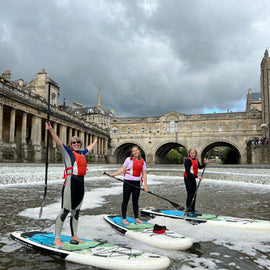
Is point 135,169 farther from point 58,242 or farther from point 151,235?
point 58,242

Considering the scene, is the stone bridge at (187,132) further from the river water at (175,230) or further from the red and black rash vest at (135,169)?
the red and black rash vest at (135,169)

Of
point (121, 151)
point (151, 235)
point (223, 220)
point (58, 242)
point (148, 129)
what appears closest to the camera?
point (58, 242)

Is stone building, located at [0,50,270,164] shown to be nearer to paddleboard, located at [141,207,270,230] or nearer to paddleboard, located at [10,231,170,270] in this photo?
paddleboard, located at [141,207,270,230]

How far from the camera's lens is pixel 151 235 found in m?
3.89

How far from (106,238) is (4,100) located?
22.0m

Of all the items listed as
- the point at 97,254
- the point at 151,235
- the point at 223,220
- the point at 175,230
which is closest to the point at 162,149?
the point at 223,220

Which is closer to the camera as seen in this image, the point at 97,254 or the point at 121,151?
the point at 97,254

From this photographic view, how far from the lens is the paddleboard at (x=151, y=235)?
11.6ft

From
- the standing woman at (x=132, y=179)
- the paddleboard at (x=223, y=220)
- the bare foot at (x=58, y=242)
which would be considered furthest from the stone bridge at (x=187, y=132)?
the bare foot at (x=58, y=242)

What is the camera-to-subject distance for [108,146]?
51562 millimetres

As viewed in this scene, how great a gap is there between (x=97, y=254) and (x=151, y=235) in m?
1.09

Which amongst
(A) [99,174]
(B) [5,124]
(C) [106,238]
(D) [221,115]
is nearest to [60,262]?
(C) [106,238]

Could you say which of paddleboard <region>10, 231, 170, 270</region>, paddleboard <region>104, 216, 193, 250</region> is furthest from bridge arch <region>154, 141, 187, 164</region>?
paddleboard <region>10, 231, 170, 270</region>

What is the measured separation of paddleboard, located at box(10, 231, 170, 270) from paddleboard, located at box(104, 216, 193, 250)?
1.89 ft
